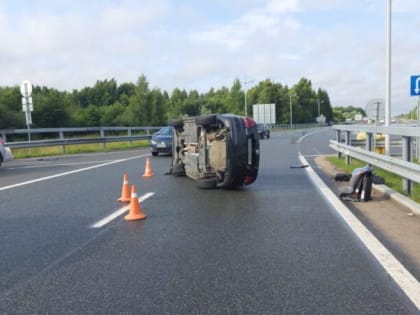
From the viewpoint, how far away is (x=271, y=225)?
598cm

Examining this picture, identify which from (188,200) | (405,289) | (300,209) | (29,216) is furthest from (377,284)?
(29,216)

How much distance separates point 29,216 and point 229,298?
4355 mm

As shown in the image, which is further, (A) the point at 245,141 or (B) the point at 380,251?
(A) the point at 245,141

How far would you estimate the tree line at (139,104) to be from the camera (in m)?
65.8

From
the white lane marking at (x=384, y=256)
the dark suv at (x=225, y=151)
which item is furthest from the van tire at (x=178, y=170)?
the white lane marking at (x=384, y=256)

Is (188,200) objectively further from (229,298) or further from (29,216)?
(229,298)

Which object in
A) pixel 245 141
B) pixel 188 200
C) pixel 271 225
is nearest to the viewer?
pixel 271 225

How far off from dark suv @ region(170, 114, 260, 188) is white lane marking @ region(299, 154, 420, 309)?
75.1 inches

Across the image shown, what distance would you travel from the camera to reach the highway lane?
11.3 feet

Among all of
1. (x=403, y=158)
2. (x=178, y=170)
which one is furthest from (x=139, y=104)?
(x=403, y=158)

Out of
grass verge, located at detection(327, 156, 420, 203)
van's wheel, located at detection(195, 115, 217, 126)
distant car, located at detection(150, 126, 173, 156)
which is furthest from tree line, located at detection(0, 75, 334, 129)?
van's wheel, located at detection(195, 115, 217, 126)

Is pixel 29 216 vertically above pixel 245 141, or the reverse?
pixel 245 141

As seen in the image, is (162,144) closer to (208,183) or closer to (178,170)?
(178,170)

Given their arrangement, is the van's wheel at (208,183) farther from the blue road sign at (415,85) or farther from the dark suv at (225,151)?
the blue road sign at (415,85)
